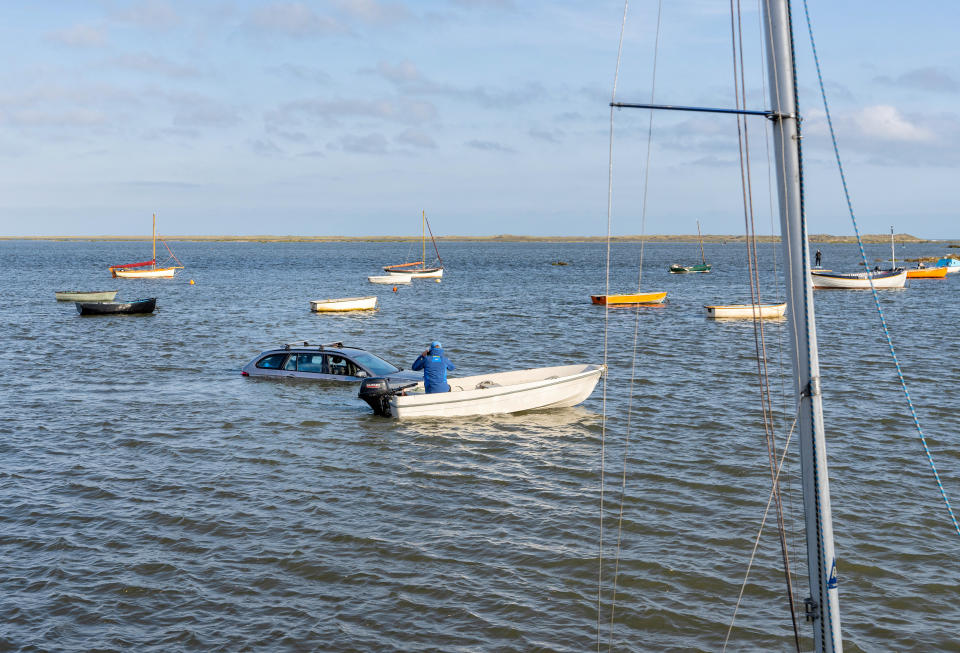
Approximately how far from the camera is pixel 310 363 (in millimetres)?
25250

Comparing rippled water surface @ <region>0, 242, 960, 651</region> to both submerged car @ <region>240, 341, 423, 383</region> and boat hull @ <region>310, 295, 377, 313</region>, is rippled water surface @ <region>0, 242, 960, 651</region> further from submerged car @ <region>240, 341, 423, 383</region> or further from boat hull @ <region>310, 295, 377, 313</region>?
boat hull @ <region>310, 295, 377, 313</region>

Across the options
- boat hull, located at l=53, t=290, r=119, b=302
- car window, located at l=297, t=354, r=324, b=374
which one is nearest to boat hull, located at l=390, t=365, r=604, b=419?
car window, located at l=297, t=354, r=324, b=374

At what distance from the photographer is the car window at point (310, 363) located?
2511 centimetres

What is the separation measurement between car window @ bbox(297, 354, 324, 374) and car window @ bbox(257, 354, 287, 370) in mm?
623

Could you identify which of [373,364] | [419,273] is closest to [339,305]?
[373,364]

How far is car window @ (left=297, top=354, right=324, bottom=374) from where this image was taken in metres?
25.1

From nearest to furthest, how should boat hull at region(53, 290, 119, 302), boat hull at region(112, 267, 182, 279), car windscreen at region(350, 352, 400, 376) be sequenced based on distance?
car windscreen at region(350, 352, 400, 376) → boat hull at region(53, 290, 119, 302) → boat hull at region(112, 267, 182, 279)

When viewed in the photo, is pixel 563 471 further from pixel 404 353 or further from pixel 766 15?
pixel 404 353

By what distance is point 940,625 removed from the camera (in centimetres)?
1011

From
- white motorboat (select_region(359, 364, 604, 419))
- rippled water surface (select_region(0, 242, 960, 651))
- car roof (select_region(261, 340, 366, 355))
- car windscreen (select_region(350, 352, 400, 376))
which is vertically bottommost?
rippled water surface (select_region(0, 242, 960, 651))

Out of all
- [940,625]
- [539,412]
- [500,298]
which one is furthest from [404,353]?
[500,298]

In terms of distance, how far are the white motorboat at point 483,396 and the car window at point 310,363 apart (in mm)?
4448

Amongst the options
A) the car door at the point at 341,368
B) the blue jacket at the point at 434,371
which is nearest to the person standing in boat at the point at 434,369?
the blue jacket at the point at 434,371

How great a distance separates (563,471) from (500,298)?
166 feet
